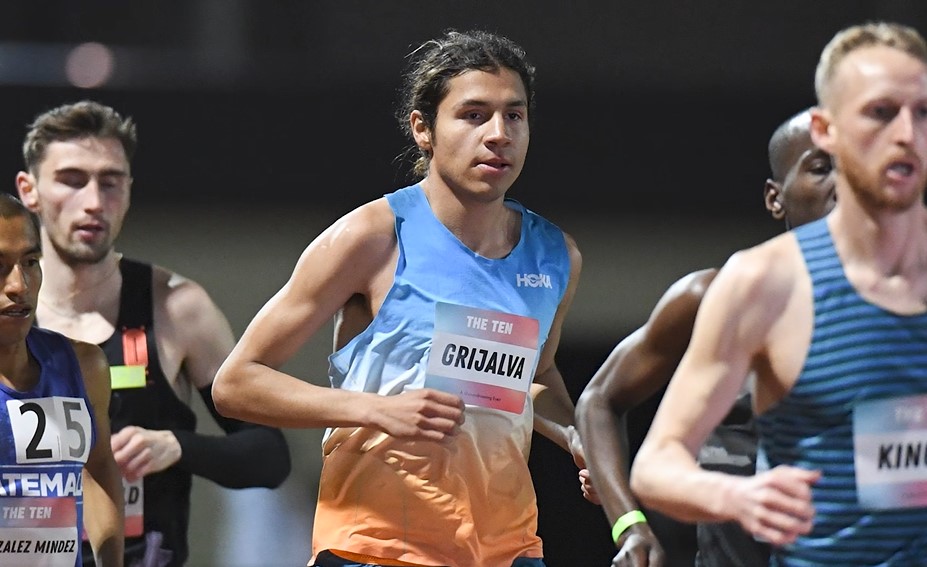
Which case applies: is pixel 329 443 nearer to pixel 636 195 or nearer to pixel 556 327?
pixel 556 327

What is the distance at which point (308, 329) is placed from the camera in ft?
11.5

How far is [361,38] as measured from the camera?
786cm

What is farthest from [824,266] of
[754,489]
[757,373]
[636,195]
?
[636,195]

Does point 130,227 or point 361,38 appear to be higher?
point 361,38

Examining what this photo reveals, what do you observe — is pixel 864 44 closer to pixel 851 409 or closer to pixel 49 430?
pixel 851 409

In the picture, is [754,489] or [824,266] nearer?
[754,489]

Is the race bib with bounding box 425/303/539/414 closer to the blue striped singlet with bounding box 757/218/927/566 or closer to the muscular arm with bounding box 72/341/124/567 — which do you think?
the muscular arm with bounding box 72/341/124/567

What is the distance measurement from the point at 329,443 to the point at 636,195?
3.77 m

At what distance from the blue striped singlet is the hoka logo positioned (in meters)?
1.19

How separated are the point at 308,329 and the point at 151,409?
1.38m

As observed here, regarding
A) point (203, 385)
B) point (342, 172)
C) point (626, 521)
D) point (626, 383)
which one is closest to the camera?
point (626, 521)

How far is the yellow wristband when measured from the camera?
3.25 metres

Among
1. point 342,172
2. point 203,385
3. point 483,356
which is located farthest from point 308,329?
point 342,172

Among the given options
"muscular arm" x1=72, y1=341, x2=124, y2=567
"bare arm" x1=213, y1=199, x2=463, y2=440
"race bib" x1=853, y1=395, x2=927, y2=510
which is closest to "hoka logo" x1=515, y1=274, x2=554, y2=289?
"bare arm" x1=213, y1=199, x2=463, y2=440
